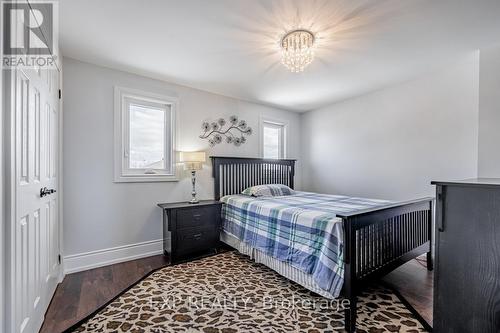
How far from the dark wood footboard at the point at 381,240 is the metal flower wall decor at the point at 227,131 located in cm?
259

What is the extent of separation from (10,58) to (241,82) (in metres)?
2.59

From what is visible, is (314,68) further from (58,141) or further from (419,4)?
(58,141)

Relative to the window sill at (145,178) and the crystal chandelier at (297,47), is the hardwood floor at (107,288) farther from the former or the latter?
the crystal chandelier at (297,47)

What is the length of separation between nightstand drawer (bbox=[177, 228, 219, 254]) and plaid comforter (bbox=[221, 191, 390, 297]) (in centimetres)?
33

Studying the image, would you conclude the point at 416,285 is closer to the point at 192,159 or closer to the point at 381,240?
the point at 381,240

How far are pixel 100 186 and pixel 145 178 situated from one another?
52cm

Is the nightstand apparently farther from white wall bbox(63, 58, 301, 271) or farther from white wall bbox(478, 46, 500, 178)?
white wall bbox(478, 46, 500, 178)

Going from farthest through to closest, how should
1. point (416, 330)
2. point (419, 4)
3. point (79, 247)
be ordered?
point (79, 247)
point (419, 4)
point (416, 330)

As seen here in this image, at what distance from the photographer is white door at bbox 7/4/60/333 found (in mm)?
1181

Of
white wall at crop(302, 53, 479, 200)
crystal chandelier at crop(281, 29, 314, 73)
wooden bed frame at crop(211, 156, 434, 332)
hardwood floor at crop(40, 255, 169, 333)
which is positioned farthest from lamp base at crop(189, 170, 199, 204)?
white wall at crop(302, 53, 479, 200)

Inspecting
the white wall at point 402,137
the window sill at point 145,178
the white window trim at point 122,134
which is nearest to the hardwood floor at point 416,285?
the white wall at point 402,137

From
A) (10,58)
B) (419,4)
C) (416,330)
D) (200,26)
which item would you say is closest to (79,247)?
(10,58)

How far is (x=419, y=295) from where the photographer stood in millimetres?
2156

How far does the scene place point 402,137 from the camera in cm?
355
